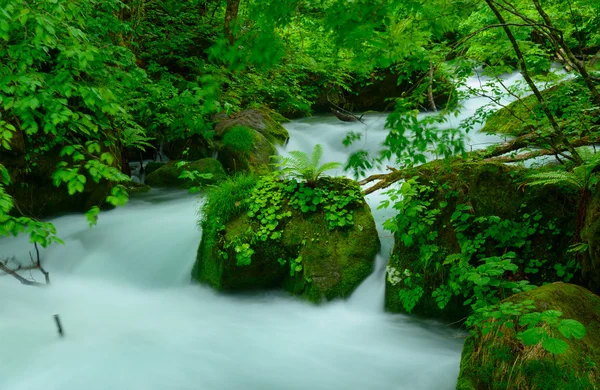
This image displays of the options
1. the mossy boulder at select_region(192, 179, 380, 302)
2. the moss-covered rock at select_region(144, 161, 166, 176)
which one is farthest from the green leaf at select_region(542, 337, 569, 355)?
the moss-covered rock at select_region(144, 161, 166, 176)

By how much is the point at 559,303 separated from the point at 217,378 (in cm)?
295

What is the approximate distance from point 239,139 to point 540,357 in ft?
24.5

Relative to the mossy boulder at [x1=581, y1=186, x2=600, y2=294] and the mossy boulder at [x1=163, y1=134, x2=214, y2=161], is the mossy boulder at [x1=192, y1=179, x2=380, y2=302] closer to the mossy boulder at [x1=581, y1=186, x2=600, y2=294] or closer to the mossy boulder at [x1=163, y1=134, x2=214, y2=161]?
the mossy boulder at [x1=581, y1=186, x2=600, y2=294]

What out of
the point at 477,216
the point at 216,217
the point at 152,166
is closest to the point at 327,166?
the point at 216,217

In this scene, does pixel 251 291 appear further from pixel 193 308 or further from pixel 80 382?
pixel 80 382

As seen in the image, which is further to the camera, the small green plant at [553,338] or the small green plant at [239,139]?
the small green plant at [239,139]

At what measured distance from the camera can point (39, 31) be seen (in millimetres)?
2934

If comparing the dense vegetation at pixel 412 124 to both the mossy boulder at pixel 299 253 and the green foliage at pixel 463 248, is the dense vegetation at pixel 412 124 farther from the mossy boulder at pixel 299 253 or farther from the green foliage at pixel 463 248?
the mossy boulder at pixel 299 253

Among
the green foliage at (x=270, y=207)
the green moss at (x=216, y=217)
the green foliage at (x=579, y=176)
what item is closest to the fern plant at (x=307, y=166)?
the green foliage at (x=270, y=207)

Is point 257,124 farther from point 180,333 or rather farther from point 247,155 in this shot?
point 180,333

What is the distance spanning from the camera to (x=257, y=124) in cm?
1007

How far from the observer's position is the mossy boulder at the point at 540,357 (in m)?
2.56

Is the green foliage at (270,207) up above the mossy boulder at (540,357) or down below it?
above

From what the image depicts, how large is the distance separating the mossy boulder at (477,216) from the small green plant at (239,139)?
4828 mm
